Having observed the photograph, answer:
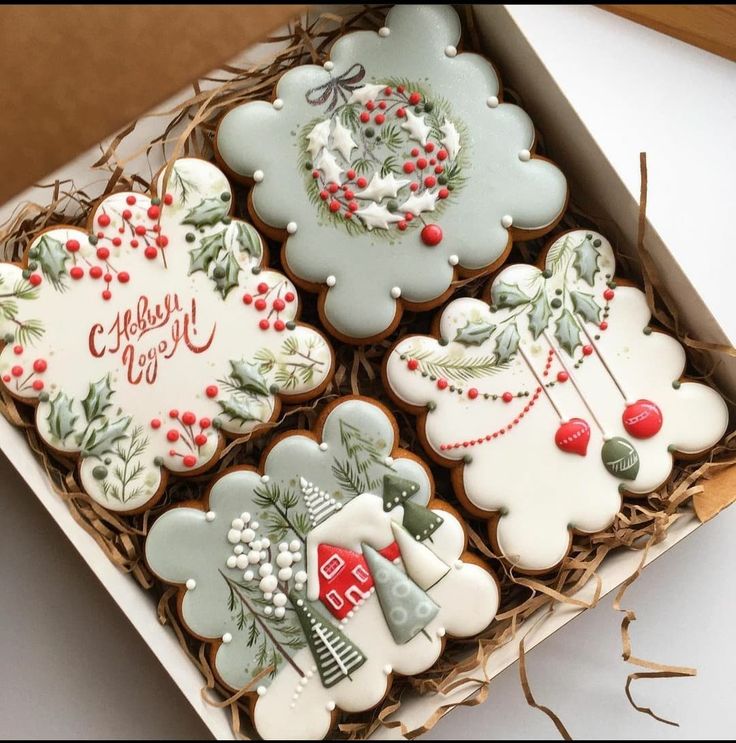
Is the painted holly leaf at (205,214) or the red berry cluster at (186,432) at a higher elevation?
the painted holly leaf at (205,214)

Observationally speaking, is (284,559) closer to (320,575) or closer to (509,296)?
(320,575)

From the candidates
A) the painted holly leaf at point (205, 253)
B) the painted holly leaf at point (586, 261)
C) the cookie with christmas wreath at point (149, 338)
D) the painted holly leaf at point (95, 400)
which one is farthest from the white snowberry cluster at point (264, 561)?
the painted holly leaf at point (586, 261)

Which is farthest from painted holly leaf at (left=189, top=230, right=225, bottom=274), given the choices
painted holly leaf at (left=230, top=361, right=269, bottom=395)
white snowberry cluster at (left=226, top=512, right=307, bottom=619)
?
white snowberry cluster at (left=226, top=512, right=307, bottom=619)

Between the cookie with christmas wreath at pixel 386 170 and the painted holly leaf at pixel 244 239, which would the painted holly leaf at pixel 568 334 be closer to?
the cookie with christmas wreath at pixel 386 170

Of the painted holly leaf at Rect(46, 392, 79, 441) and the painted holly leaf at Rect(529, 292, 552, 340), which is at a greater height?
the painted holly leaf at Rect(46, 392, 79, 441)

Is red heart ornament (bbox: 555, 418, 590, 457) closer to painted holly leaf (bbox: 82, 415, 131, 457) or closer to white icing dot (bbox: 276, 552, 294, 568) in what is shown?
white icing dot (bbox: 276, 552, 294, 568)

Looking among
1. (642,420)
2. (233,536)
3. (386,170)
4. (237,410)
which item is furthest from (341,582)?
(386,170)
